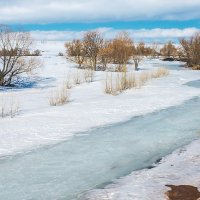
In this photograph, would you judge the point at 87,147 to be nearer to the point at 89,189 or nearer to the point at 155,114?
the point at 89,189

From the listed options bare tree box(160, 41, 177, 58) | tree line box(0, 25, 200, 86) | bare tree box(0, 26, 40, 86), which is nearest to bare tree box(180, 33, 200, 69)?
tree line box(0, 25, 200, 86)

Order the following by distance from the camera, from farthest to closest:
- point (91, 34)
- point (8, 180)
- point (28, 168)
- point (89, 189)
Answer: point (91, 34) < point (28, 168) < point (8, 180) < point (89, 189)

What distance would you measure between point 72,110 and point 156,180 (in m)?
6.76

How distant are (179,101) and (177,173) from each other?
898 cm

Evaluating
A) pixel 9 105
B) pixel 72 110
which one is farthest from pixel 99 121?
pixel 9 105

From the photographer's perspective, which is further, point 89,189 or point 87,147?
point 87,147

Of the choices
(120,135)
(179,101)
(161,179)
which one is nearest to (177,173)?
(161,179)

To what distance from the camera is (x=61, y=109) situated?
1262cm

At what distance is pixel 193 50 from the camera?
40094mm

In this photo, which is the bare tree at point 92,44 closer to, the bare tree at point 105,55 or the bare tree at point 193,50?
the bare tree at point 105,55

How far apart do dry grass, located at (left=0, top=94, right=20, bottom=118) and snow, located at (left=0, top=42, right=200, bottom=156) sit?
0.23 meters

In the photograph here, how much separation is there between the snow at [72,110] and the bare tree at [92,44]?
39.9 ft

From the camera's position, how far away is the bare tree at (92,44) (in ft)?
107

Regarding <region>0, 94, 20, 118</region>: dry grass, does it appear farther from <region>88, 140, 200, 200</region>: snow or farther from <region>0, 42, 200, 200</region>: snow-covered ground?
<region>88, 140, 200, 200</region>: snow
